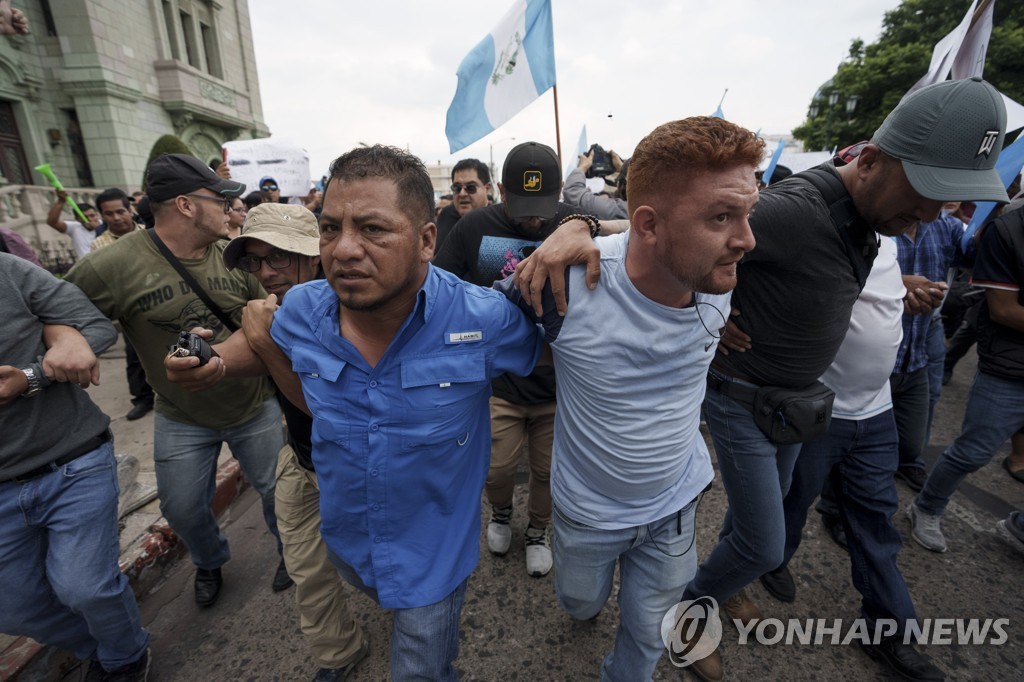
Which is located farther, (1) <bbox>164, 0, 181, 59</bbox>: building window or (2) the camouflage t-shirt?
(1) <bbox>164, 0, 181, 59</bbox>: building window

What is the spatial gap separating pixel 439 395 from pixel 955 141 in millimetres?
1907

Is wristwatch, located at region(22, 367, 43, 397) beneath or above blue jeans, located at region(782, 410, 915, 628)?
above

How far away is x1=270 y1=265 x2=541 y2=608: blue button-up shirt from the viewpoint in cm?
152

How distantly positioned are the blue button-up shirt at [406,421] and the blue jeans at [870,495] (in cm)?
159

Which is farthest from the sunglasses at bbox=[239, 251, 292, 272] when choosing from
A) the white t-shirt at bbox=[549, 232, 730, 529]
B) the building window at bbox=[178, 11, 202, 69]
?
the building window at bbox=[178, 11, 202, 69]

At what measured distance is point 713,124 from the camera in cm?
135

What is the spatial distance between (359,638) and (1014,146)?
496cm

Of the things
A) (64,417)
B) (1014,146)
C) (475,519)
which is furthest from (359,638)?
(1014,146)

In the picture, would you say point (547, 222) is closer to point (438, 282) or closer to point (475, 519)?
point (438, 282)

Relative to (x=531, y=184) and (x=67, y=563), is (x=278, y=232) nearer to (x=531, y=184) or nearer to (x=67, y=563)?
(x=531, y=184)

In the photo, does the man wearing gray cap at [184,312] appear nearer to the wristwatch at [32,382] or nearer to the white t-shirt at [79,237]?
the wristwatch at [32,382]

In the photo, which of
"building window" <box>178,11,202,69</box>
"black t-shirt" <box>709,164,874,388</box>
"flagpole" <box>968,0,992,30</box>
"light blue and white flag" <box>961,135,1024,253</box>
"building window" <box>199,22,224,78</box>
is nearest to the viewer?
"black t-shirt" <box>709,164,874,388</box>

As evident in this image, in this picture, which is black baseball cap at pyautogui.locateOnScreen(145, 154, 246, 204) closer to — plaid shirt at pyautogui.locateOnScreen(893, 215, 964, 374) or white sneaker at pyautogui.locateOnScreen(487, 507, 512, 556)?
white sneaker at pyautogui.locateOnScreen(487, 507, 512, 556)

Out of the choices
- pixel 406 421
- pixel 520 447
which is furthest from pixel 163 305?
pixel 520 447
